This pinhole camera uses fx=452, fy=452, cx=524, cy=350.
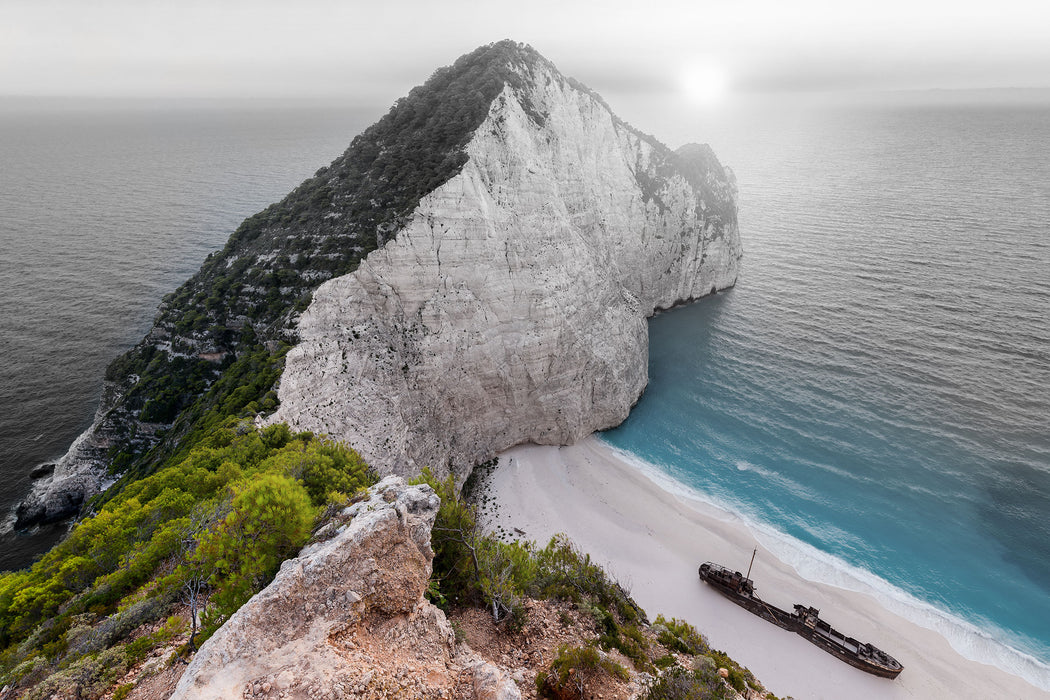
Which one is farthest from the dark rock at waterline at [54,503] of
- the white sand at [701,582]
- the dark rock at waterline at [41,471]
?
Answer: the white sand at [701,582]

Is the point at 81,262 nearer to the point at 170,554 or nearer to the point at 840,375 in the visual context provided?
the point at 170,554

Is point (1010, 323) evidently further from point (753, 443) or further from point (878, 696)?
point (878, 696)

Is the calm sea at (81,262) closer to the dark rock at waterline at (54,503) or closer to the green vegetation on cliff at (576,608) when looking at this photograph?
the dark rock at waterline at (54,503)

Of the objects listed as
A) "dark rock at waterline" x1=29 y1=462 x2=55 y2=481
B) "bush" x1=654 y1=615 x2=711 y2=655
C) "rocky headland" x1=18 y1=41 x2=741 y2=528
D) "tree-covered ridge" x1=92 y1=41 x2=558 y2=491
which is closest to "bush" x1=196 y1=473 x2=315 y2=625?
"rocky headland" x1=18 y1=41 x2=741 y2=528

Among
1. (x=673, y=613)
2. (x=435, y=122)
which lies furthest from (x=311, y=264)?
(x=673, y=613)

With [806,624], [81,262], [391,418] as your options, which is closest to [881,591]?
[806,624]

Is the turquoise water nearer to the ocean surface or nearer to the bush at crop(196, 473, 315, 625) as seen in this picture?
the ocean surface

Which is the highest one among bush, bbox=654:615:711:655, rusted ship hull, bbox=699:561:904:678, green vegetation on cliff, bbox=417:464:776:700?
green vegetation on cliff, bbox=417:464:776:700
